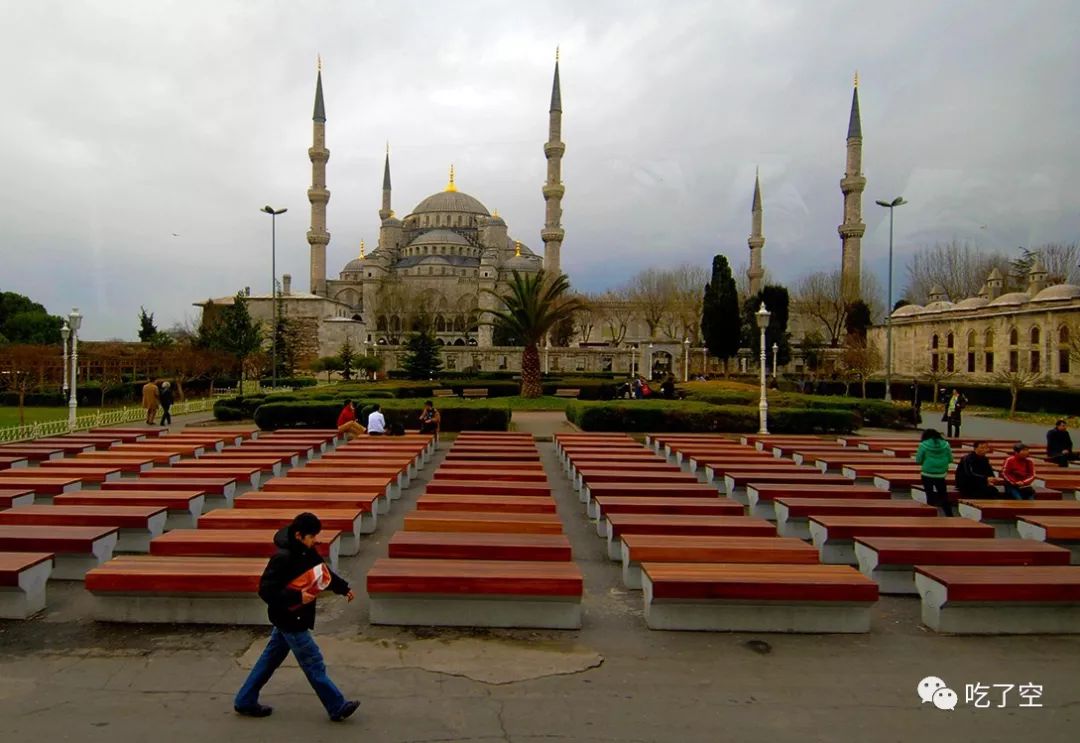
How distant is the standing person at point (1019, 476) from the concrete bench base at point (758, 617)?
477 centimetres

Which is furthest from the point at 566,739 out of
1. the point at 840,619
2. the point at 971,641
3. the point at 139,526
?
the point at 139,526

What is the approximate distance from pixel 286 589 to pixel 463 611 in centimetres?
169

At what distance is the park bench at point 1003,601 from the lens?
4945 millimetres

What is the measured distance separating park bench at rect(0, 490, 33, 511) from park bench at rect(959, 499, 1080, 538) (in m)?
10.0

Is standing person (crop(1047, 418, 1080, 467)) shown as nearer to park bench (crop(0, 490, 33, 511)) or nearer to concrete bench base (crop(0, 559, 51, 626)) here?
concrete bench base (crop(0, 559, 51, 626))

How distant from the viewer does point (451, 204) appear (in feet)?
319

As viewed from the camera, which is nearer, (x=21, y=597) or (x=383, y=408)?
(x=21, y=597)

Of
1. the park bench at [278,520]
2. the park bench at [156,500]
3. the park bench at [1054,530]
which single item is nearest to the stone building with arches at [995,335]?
the park bench at [1054,530]

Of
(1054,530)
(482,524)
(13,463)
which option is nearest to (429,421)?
(13,463)

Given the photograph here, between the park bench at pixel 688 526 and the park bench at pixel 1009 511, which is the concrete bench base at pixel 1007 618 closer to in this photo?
the park bench at pixel 688 526

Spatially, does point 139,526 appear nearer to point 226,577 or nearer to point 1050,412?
point 226,577

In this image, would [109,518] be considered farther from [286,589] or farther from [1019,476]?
[1019,476]

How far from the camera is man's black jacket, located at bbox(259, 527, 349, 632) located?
143 inches

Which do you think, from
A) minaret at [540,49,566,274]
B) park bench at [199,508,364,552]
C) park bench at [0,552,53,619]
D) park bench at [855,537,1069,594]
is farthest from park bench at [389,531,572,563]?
minaret at [540,49,566,274]
